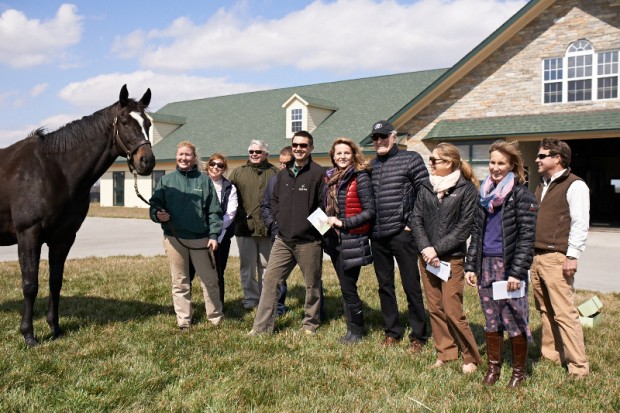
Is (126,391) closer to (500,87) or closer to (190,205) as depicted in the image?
(190,205)

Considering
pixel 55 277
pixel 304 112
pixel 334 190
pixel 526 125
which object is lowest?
pixel 55 277

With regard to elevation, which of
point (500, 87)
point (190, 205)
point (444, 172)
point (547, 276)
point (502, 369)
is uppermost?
point (500, 87)

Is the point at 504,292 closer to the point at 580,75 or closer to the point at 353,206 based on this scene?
the point at 353,206

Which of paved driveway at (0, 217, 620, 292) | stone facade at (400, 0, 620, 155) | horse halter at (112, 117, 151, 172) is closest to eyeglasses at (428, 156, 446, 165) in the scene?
horse halter at (112, 117, 151, 172)

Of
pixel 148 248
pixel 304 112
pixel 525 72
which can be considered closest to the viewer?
pixel 148 248

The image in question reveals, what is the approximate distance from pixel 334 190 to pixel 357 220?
0.45 metres

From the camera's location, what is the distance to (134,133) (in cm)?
533

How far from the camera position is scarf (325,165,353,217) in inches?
209

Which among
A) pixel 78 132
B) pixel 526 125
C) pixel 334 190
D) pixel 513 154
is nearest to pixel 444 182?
pixel 513 154

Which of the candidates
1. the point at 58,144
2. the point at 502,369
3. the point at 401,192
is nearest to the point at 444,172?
the point at 401,192

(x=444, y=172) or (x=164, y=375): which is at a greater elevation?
(x=444, y=172)

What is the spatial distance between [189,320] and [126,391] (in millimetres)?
1892

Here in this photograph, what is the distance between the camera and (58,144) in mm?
5477

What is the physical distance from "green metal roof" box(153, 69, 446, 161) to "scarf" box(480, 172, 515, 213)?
19.4 metres
